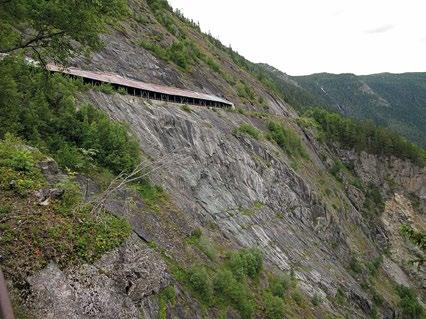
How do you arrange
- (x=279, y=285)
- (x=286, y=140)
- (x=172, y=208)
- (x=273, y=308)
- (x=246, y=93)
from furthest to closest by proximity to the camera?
1. (x=246, y=93)
2. (x=286, y=140)
3. (x=279, y=285)
4. (x=172, y=208)
5. (x=273, y=308)

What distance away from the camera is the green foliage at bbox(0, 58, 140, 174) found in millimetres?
16125

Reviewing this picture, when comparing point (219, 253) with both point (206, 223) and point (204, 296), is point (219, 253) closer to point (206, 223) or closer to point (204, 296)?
point (206, 223)

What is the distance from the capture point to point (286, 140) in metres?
59.0

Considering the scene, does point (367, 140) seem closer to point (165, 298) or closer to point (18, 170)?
point (165, 298)

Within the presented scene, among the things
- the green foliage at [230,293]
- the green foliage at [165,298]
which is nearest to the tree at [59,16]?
the green foliage at [165,298]

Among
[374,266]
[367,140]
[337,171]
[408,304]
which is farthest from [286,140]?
[367,140]

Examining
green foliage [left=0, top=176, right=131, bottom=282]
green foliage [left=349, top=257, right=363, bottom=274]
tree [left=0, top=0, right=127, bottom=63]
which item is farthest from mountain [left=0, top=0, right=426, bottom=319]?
tree [left=0, top=0, right=127, bottom=63]

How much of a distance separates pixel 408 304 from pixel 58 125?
165 feet

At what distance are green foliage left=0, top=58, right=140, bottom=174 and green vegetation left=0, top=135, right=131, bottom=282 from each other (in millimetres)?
2716

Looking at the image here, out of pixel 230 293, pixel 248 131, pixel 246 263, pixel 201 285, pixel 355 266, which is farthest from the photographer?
pixel 355 266

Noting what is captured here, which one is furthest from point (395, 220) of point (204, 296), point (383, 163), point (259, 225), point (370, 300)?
point (204, 296)

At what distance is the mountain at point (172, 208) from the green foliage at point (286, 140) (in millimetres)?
292

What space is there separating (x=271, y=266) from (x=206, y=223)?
6.42m

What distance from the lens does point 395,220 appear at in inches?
3034
